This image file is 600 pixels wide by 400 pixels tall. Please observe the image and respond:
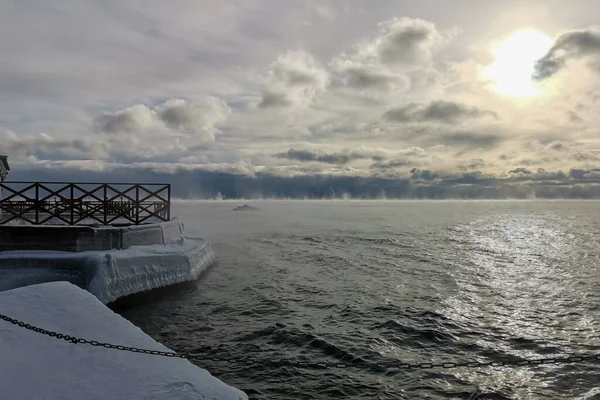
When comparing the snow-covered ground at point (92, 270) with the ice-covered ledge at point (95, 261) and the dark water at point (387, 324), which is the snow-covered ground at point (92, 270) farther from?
the dark water at point (387, 324)

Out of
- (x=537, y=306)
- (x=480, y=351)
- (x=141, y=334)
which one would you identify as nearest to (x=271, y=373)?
(x=141, y=334)

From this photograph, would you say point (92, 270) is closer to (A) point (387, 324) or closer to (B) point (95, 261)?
(B) point (95, 261)

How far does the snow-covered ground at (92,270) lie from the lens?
16484 millimetres

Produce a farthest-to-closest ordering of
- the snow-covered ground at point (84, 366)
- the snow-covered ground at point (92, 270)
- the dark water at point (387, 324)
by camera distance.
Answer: the snow-covered ground at point (92, 270)
the dark water at point (387, 324)
the snow-covered ground at point (84, 366)

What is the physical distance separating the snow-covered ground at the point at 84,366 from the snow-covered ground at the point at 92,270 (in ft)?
23.7

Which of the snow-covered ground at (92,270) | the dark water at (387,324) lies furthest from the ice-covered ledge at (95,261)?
the dark water at (387,324)

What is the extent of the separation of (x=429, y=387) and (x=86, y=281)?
47.0ft

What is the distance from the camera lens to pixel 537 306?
1855 cm

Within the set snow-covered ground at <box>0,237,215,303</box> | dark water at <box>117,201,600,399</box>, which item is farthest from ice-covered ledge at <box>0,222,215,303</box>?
dark water at <box>117,201,600,399</box>

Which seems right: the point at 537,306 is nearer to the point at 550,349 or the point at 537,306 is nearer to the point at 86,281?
the point at 550,349

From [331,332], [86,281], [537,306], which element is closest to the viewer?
[331,332]

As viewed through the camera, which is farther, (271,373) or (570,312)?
(570,312)

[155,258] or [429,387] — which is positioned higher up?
[155,258]

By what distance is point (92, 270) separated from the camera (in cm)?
1666
